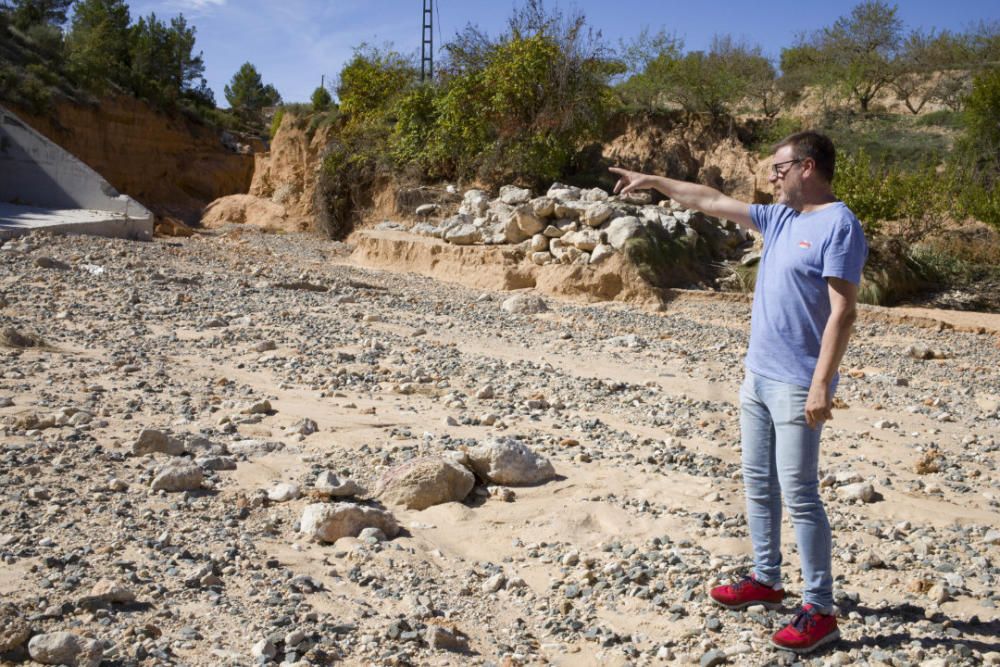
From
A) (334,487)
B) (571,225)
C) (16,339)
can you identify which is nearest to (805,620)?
(334,487)

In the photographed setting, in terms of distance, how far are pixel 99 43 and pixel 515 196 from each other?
22431mm

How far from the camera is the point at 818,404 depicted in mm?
2459

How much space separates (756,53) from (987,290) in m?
15.6

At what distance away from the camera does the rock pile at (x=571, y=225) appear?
496 inches

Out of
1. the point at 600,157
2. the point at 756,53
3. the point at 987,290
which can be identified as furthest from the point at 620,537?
the point at 756,53

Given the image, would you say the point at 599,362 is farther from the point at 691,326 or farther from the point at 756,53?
the point at 756,53

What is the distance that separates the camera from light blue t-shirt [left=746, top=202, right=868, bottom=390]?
2.46 m

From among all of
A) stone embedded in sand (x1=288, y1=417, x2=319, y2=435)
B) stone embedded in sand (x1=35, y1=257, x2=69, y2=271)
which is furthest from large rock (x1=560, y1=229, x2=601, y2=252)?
stone embedded in sand (x1=288, y1=417, x2=319, y2=435)

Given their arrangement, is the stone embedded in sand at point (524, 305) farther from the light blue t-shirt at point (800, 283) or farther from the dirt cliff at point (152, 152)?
the dirt cliff at point (152, 152)

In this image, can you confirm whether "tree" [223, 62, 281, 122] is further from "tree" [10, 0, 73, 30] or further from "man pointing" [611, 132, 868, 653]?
"man pointing" [611, 132, 868, 653]

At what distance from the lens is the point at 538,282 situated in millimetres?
12305

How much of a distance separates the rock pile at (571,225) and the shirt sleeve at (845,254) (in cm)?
956

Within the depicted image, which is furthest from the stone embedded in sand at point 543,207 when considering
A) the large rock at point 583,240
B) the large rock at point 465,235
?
the large rock at point 465,235

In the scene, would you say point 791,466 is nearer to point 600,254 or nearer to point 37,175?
point 600,254
